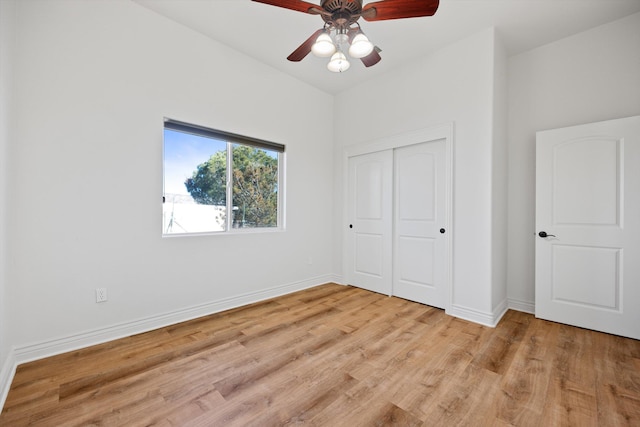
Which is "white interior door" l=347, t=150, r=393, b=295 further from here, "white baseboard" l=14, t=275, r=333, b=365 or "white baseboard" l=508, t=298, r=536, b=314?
"white baseboard" l=508, t=298, r=536, b=314

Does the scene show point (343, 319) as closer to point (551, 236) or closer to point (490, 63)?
point (551, 236)

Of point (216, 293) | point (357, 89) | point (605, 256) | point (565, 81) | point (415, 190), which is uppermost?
point (357, 89)

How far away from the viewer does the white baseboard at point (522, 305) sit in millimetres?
3053

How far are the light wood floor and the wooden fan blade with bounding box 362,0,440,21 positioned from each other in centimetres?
237

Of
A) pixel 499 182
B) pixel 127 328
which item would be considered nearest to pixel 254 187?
pixel 127 328

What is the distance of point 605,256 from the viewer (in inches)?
102

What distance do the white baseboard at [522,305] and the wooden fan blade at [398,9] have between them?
10.3 feet

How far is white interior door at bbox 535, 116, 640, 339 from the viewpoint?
2.46 m

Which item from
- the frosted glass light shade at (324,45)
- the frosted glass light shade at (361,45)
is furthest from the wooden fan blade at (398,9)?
the frosted glass light shade at (324,45)

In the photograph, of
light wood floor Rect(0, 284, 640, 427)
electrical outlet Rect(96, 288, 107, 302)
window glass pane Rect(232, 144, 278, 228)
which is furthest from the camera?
window glass pane Rect(232, 144, 278, 228)

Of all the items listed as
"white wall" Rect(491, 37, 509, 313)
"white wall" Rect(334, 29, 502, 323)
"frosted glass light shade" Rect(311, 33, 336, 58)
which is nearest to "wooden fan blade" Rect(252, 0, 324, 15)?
"frosted glass light shade" Rect(311, 33, 336, 58)

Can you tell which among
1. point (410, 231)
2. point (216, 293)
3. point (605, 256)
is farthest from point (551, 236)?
point (216, 293)

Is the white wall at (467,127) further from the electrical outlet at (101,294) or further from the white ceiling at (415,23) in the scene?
the electrical outlet at (101,294)

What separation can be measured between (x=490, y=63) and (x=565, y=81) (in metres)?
0.94
